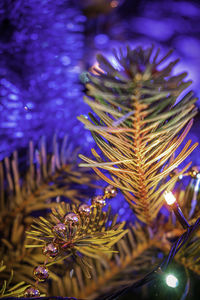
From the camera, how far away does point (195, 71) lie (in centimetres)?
33

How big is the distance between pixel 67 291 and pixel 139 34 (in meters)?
0.37

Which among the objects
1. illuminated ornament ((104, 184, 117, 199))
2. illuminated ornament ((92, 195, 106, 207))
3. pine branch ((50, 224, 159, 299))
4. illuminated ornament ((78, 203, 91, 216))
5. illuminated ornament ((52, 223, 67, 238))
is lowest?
pine branch ((50, 224, 159, 299))

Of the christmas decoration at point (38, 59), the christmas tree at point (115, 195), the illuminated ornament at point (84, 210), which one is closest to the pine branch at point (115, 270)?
the christmas tree at point (115, 195)

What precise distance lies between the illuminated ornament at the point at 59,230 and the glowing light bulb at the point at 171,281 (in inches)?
4.1

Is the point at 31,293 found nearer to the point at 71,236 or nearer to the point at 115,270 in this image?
the point at 71,236

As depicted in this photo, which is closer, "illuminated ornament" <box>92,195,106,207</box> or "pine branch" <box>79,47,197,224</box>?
"pine branch" <box>79,47,197,224</box>

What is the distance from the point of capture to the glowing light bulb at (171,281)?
21 cm

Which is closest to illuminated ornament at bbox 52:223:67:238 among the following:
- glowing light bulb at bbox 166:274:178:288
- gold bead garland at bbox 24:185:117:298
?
gold bead garland at bbox 24:185:117:298

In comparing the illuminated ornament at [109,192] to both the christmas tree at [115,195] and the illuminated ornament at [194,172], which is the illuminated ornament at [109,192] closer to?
the christmas tree at [115,195]

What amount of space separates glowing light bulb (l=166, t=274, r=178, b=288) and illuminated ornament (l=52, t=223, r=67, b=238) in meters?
0.11

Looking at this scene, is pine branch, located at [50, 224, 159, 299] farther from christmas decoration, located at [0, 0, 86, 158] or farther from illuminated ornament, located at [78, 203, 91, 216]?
christmas decoration, located at [0, 0, 86, 158]

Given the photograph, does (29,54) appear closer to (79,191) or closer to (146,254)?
(79,191)

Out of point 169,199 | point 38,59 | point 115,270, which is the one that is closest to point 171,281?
point 169,199

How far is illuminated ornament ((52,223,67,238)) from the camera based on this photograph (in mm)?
248
